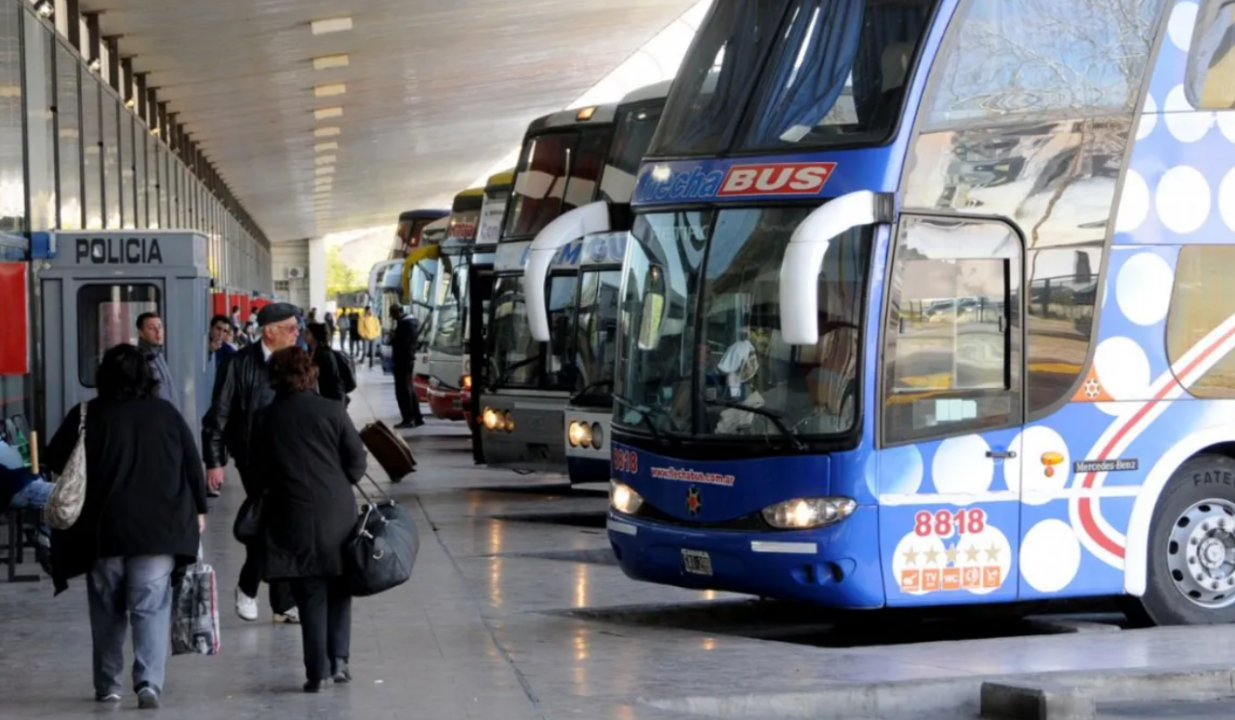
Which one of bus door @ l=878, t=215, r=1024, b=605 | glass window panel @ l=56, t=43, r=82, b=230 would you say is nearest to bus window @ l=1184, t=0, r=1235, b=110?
bus door @ l=878, t=215, r=1024, b=605

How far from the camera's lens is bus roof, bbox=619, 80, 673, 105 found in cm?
1738

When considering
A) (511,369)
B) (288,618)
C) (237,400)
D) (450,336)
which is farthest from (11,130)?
(450,336)

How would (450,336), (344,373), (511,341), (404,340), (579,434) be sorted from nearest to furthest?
(344,373)
(579,434)
(511,341)
(450,336)
(404,340)

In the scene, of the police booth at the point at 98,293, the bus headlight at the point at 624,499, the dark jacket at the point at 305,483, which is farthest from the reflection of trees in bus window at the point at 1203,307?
the police booth at the point at 98,293

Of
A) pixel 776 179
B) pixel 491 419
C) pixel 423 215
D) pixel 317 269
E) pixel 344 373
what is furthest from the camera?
pixel 317 269

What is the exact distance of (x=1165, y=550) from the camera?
433 inches

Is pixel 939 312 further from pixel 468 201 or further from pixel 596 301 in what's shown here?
pixel 468 201

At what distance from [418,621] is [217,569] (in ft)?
10.6

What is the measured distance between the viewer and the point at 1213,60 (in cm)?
1129

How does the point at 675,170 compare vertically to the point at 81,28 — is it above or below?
below

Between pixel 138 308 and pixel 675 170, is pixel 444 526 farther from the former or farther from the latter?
pixel 675 170

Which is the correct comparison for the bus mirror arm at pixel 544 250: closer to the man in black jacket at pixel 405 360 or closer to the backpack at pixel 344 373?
the backpack at pixel 344 373

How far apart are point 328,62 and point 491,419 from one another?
18.6 meters

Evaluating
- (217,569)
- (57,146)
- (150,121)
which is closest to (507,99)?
(150,121)
